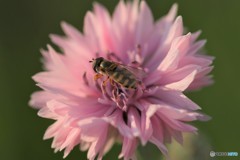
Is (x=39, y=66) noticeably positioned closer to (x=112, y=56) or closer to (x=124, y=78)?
(x=112, y=56)

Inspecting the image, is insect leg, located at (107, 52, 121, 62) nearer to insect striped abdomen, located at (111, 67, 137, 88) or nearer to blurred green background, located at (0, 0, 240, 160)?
insect striped abdomen, located at (111, 67, 137, 88)

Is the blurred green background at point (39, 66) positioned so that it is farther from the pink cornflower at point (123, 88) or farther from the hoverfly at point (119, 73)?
the hoverfly at point (119, 73)

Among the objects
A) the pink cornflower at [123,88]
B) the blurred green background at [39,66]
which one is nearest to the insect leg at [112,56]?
the pink cornflower at [123,88]

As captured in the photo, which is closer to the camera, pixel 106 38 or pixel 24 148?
pixel 106 38

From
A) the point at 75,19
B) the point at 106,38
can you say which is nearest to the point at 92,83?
the point at 106,38

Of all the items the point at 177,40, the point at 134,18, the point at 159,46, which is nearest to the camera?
the point at 177,40

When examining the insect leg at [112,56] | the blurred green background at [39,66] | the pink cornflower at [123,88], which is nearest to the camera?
the pink cornflower at [123,88]

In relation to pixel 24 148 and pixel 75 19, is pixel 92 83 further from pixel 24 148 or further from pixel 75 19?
pixel 75 19
